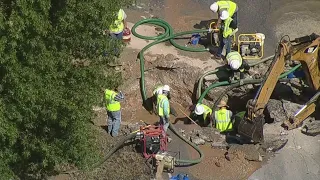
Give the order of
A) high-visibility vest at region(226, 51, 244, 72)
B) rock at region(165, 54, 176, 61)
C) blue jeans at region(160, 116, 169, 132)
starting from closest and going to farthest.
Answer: blue jeans at region(160, 116, 169, 132)
high-visibility vest at region(226, 51, 244, 72)
rock at region(165, 54, 176, 61)

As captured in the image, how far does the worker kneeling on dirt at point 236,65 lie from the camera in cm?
2095

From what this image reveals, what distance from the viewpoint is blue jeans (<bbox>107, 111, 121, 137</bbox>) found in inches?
780

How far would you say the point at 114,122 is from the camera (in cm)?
1997

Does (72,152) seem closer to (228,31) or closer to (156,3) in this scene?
(228,31)

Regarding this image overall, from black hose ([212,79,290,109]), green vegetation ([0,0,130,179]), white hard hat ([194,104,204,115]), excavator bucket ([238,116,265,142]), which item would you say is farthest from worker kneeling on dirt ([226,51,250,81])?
green vegetation ([0,0,130,179])

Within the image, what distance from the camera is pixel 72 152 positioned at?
55.5ft

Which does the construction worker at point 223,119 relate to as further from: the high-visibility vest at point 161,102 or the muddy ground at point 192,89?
the high-visibility vest at point 161,102

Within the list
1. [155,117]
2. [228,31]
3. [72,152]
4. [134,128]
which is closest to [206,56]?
[228,31]

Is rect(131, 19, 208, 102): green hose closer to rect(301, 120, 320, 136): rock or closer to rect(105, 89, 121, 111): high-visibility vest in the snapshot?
rect(105, 89, 121, 111): high-visibility vest

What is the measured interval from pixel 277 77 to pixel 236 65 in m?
1.90

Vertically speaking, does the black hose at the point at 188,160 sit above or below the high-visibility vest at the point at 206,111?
below

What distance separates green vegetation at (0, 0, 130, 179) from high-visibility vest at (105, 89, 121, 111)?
230 centimetres

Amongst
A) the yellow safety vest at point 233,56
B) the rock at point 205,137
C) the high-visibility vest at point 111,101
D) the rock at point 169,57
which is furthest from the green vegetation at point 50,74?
the rock at point 169,57

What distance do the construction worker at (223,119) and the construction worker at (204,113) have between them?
37 cm
